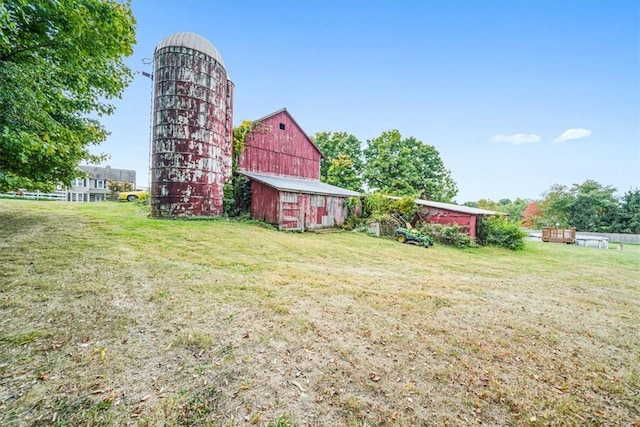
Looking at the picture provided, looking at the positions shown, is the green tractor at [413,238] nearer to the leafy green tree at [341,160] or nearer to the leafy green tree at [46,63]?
the leafy green tree at [46,63]

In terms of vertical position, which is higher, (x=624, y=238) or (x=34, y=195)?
(x=34, y=195)

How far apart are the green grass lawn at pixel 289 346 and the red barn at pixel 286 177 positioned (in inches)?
253

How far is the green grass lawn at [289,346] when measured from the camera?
2.19 m

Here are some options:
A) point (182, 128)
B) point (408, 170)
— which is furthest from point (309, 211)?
Result: point (408, 170)

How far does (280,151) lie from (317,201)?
5221 mm

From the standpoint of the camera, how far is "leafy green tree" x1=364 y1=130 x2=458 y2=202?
24453 millimetres

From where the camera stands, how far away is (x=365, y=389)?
2.46 metres

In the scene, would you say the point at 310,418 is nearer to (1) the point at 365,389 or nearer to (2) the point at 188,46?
(1) the point at 365,389

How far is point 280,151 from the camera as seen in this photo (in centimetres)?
1686

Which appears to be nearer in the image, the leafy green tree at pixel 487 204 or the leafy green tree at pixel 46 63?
the leafy green tree at pixel 46 63

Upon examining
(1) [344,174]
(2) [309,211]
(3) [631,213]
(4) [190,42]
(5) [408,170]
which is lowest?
(2) [309,211]

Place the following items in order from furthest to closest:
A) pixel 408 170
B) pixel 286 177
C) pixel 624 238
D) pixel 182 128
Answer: pixel 624 238, pixel 408 170, pixel 286 177, pixel 182 128

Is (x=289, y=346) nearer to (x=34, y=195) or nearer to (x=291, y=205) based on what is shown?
(x=291, y=205)

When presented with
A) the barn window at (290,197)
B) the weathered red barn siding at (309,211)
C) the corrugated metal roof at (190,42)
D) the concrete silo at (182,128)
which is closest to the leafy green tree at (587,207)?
the weathered red barn siding at (309,211)
